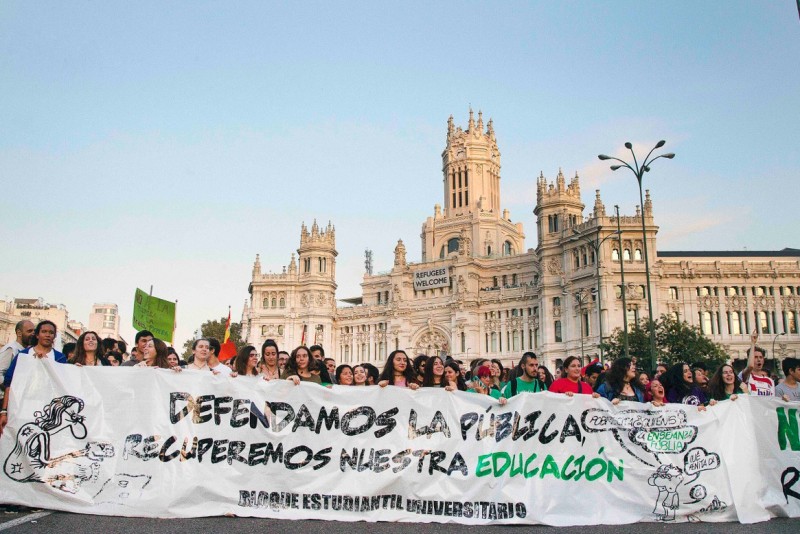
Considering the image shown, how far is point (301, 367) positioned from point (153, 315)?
13.1 m

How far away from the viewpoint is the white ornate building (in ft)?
211

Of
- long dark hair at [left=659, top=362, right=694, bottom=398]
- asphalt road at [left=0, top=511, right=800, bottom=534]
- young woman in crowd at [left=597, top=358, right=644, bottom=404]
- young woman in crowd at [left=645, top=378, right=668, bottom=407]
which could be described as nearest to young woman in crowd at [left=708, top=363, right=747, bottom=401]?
long dark hair at [left=659, top=362, right=694, bottom=398]

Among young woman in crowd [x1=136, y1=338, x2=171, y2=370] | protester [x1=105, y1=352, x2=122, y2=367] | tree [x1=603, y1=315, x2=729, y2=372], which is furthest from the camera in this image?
tree [x1=603, y1=315, x2=729, y2=372]

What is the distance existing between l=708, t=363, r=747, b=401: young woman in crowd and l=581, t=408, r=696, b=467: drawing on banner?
1.39 metres

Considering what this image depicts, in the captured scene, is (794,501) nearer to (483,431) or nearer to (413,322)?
(483,431)

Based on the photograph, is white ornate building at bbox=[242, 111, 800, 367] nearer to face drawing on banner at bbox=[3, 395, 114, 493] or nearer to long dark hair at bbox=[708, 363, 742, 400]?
long dark hair at bbox=[708, 363, 742, 400]

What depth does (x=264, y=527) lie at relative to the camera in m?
8.13

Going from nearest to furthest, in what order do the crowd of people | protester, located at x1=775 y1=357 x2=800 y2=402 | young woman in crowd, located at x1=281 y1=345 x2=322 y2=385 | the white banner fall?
1. the crowd of people
2. young woman in crowd, located at x1=281 y1=345 x2=322 y2=385
3. protester, located at x1=775 y1=357 x2=800 y2=402
4. the white banner

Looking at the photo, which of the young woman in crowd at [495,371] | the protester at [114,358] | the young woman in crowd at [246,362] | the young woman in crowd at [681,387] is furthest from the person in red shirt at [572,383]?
the protester at [114,358]

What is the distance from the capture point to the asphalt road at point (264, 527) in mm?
7824

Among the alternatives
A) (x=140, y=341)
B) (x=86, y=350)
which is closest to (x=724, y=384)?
(x=140, y=341)

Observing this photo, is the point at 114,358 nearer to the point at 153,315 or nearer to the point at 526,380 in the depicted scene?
the point at 526,380

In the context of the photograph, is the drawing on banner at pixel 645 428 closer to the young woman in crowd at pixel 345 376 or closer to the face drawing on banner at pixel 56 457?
the young woman in crowd at pixel 345 376

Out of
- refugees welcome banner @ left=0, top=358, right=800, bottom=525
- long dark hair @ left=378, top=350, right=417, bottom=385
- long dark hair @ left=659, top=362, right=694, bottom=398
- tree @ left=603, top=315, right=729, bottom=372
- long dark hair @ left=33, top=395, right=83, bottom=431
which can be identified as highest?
tree @ left=603, top=315, right=729, bottom=372
